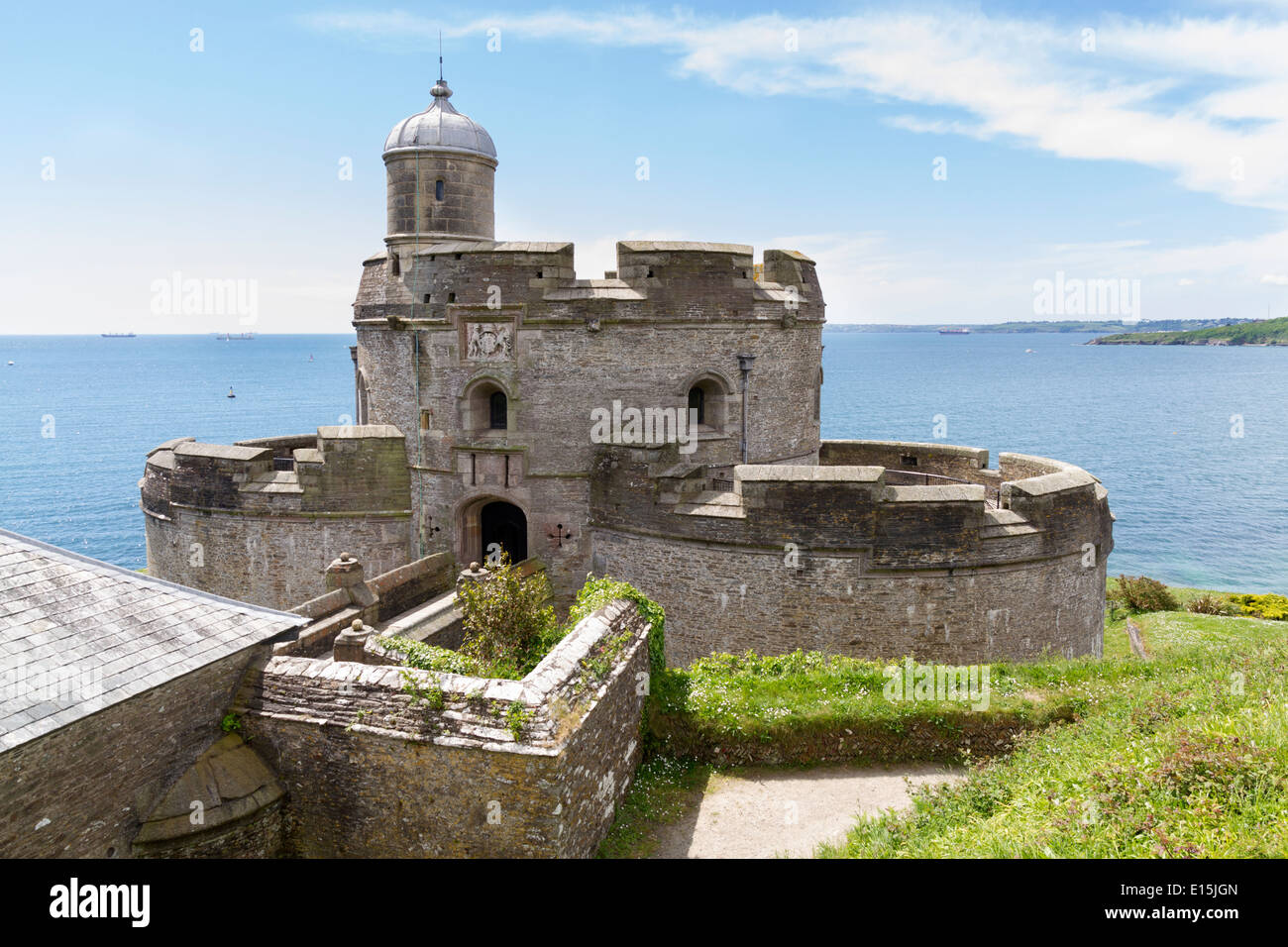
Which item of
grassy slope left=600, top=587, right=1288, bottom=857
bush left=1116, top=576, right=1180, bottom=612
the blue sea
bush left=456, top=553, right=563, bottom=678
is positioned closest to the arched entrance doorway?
bush left=456, top=553, right=563, bottom=678

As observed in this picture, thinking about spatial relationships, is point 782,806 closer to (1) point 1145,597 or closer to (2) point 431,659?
(2) point 431,659

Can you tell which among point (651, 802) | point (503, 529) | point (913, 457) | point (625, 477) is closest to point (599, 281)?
point (625, 477)

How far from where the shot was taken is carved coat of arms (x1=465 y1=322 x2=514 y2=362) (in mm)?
18281

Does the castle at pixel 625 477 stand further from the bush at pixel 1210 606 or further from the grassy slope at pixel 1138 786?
the bush at pixel 1210 606

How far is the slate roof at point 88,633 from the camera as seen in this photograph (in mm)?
8109

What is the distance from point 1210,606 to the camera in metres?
30.5

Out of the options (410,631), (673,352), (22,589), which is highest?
(673,352)

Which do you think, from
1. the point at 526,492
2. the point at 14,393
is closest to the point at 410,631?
the point at 526,492

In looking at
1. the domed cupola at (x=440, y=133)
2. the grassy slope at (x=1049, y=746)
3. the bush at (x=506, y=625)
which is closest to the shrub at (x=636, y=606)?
the grassy slope at (x=1049, y=746)

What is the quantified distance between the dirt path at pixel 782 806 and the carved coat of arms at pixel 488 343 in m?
10.2

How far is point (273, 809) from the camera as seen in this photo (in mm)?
10008

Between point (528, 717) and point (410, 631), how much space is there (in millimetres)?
6194

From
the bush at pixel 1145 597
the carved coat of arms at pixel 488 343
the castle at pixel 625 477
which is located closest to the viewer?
the castle at pixel 625 477

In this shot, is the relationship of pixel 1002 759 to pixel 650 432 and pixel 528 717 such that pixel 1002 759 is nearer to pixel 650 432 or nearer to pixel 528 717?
pixel 528 717
